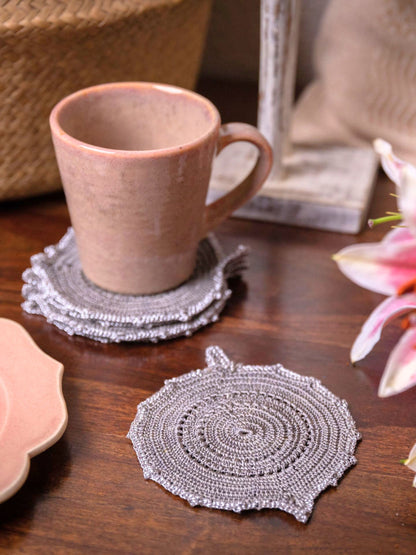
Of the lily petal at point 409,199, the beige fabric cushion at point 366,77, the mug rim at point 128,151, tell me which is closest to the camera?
the lily petal at point 409,199

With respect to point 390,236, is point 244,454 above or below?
below

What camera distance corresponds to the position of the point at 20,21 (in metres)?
0.48

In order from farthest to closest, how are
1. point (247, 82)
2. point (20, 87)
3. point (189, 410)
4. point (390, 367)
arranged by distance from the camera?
1. point (247, 82)
2. point (20, 87)
3. point (189, 410)
4. point (390, 367)

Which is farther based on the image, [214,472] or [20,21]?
[20,21]

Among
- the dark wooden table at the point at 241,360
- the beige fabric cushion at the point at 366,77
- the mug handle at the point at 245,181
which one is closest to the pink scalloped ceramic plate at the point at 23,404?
the dark wooden table at the point at 241,360

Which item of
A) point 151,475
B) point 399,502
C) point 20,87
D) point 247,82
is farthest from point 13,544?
point 247,82

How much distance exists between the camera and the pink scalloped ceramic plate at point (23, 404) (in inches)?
13.5

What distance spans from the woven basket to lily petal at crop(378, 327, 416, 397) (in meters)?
0.34

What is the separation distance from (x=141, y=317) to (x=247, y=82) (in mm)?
465

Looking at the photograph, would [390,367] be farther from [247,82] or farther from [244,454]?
[247,82]

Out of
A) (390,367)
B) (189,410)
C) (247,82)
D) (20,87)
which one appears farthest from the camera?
(247,82)

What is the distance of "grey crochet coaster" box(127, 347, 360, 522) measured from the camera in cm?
36

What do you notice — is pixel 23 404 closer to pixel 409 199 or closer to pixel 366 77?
pixel 409 199

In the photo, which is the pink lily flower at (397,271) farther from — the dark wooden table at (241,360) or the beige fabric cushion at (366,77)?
the beige fabric cushion at (366,77)
